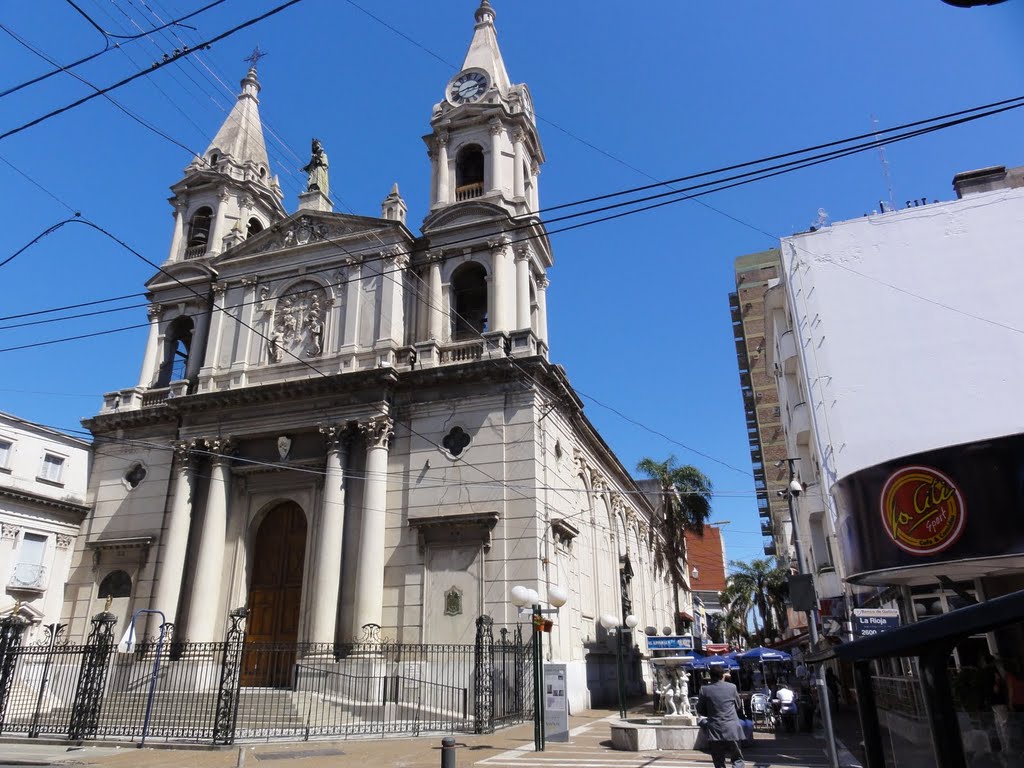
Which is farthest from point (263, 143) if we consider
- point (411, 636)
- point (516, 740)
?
point (516, 740)

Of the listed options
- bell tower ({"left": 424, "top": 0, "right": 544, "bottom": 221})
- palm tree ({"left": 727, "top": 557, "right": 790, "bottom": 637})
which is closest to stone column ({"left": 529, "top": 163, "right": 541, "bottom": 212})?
bell tower ({"left": 424, "top": 0, "right": 544, "bottom": 221})

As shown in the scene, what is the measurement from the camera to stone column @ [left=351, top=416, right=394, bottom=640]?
2286 centimetres

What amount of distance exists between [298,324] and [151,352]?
790 cm

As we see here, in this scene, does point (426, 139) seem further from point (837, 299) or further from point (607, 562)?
point (607, 562)

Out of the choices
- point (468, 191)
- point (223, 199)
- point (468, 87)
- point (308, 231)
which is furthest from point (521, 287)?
point (223, 199)

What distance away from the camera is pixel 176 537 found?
2612cm

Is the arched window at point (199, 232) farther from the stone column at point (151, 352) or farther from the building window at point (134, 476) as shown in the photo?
the building window at point (134, 476)

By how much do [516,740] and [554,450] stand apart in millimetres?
11051

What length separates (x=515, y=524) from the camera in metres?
23.0

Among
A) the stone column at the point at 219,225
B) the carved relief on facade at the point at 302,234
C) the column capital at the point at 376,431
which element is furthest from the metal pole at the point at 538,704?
the stone column at the point at 219,225

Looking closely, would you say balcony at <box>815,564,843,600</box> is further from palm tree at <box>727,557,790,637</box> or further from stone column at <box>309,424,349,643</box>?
palm tree at <box>727,557,790,637</box>

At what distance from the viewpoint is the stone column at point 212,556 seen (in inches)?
963

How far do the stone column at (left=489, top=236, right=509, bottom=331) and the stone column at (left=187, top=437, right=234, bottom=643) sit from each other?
11.3 meters

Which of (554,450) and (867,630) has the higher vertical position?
(554,450)
